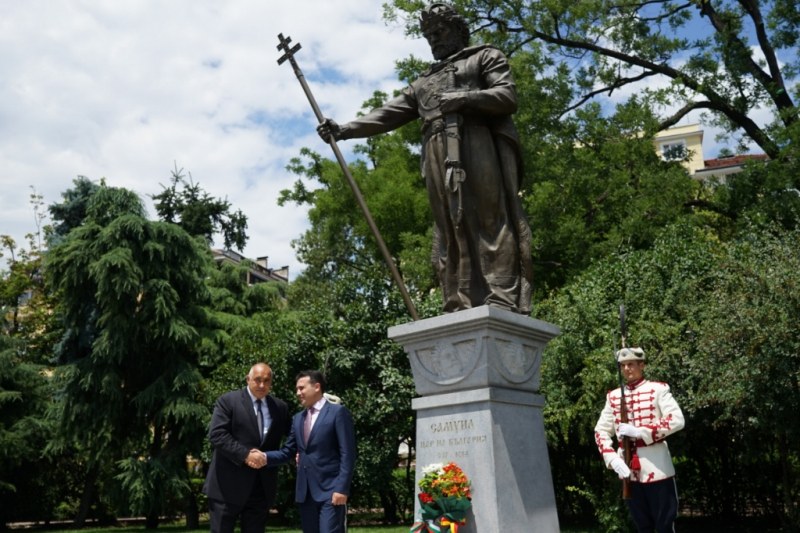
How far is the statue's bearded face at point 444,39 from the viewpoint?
272 inches

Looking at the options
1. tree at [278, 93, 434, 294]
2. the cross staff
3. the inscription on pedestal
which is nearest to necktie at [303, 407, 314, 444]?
the cross staff

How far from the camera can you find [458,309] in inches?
254

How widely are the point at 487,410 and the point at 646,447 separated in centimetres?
177

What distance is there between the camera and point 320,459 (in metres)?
7.11

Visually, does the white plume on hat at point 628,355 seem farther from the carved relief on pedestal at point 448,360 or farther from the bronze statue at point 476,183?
the carved relief on pedestal at point 448,360

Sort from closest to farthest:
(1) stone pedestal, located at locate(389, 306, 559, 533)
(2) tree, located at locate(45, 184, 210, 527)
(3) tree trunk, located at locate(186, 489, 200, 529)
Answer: (1) stone pedestal, located at locate(389, 306, 559, 533) < (2) tree, located at locate(45, 184, 210, 527) < (3) tree trunk, located at locate(186, 489, 200, 529)

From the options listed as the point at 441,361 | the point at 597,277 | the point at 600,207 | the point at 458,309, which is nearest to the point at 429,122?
the point at 458,309

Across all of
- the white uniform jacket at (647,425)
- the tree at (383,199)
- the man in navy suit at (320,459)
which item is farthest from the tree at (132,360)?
the white uniform jacket at (647,425)

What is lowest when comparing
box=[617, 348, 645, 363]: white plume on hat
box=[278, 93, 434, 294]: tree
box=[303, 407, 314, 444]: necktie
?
box=[303, 407, 314, 444]: necktie

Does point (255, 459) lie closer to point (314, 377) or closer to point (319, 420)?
point (319, 420)

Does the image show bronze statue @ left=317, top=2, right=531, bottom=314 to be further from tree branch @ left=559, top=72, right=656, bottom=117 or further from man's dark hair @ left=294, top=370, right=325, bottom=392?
tree branch @ left=559, top=72, right=656, bottom=117

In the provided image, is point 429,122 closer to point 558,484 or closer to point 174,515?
point 558,484

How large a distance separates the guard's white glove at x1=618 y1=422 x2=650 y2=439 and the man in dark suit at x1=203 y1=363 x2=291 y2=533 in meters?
Result: 3.00

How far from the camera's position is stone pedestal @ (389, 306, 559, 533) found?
570 cm
